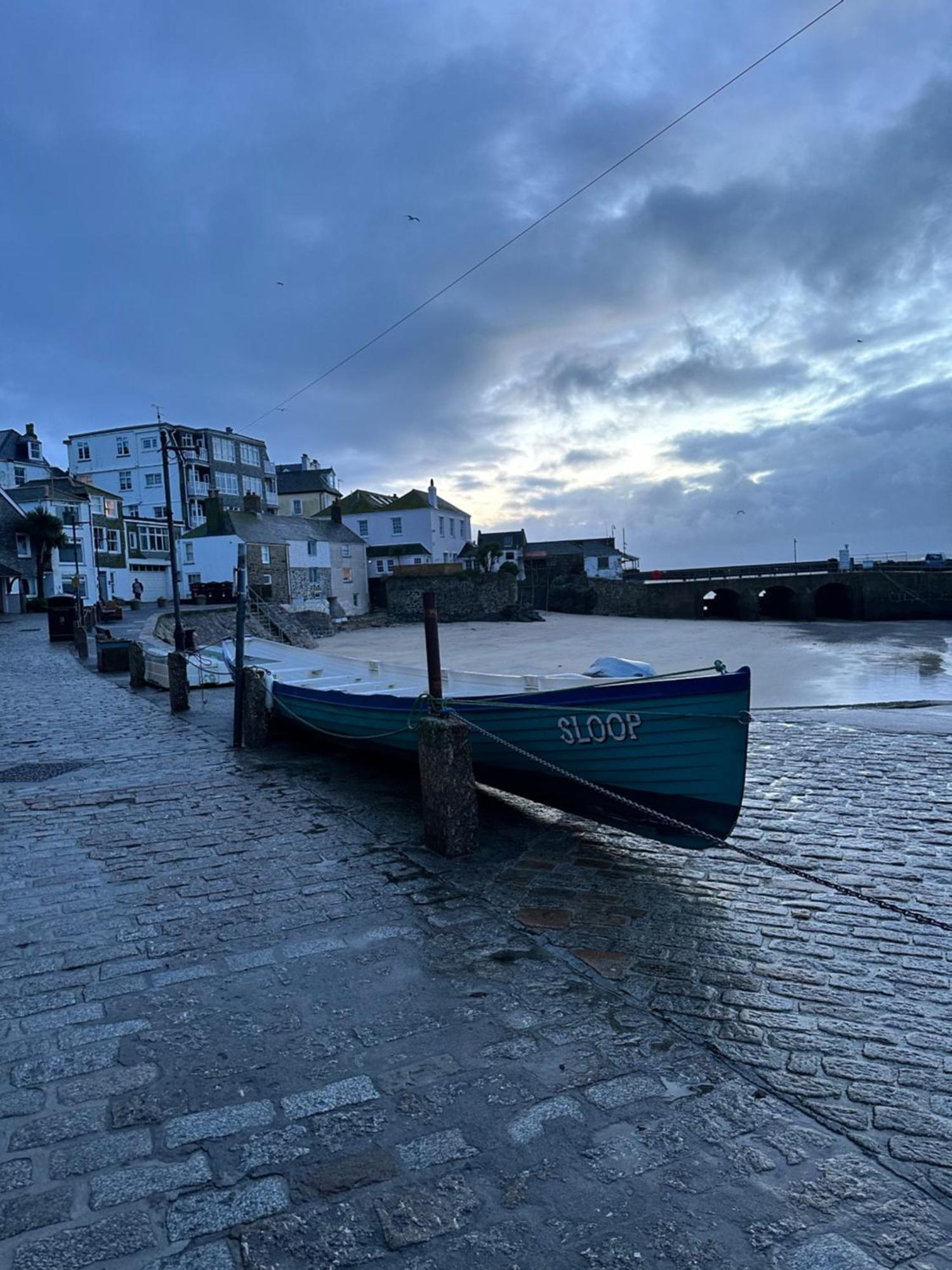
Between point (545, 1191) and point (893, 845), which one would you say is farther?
point (893, 845)

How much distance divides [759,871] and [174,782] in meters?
6.49

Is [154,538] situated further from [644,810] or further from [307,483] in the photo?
[644,810]

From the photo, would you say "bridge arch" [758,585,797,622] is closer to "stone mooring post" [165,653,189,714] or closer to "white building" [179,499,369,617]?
"white building" [179,499,369,617]

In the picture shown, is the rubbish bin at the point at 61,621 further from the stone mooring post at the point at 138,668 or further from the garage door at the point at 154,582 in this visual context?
the garage door at the point at 154,582

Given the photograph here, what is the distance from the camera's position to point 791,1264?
239 centimetres

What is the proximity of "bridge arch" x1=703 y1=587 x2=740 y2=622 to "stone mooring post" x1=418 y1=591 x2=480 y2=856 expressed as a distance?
6608 cm

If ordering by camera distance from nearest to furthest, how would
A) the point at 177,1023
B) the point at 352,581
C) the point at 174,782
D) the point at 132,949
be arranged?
the point at 177,1023 → the point at 132,949 → the point at 174,782 → the point at 352,581

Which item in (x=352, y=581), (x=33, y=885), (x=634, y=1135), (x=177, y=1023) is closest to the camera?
(x=634, y=1135)

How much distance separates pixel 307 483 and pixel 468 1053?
278 feet

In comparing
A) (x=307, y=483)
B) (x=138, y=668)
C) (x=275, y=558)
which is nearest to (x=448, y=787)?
(x=138, y=668)

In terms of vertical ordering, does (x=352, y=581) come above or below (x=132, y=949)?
above

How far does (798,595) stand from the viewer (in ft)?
216

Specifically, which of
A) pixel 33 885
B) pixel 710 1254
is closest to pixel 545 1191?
pixel 710 1254

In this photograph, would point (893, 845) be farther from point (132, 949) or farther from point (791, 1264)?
point (132, 949)
